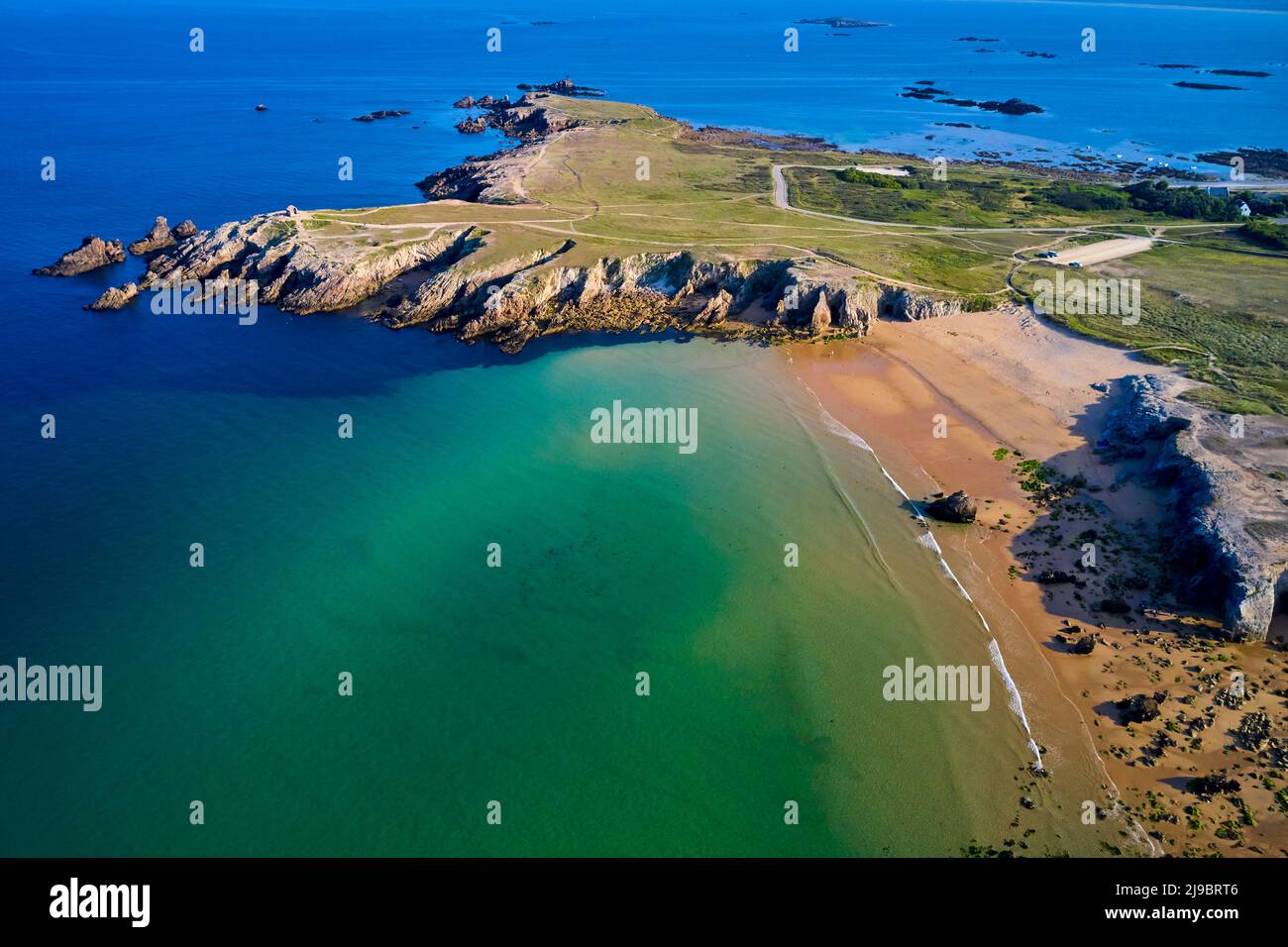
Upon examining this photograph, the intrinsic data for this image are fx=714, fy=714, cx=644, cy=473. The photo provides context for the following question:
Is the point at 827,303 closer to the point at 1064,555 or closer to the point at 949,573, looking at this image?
the point at 1064,555

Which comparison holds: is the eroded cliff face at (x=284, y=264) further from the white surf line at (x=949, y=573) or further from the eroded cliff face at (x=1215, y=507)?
the eroded cliff face at (x=1215, y=507)

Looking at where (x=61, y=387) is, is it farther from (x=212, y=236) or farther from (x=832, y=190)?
(x=832, y=190)

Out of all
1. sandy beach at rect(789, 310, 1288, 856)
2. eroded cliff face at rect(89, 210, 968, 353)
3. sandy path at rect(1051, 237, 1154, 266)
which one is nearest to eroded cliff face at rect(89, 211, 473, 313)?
eroded cliff face at rect(89, 210, 968, 353)

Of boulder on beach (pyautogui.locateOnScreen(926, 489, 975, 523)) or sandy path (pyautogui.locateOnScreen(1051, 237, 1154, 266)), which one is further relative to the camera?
sandy path (pyautogui.locateOnScreen(1051, 237, 1154, 266))

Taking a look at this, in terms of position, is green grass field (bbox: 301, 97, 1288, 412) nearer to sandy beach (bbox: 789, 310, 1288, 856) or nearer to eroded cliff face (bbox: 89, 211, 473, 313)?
eroded cliff face (bbox: 89, 211, 473, 313)

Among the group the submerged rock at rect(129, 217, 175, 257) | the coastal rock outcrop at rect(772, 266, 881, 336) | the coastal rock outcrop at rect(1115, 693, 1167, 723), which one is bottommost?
the coastal rock outcrop at rect(1115, 693, 1167, 723)
